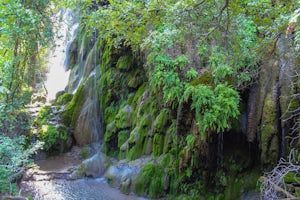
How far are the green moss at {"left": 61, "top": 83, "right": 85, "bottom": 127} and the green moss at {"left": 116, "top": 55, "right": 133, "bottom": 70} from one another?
2.42 metres

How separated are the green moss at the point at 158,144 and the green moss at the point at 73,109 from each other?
560 cm

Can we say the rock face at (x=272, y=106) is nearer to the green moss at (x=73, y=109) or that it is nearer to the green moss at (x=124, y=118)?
the green moss at (x=124, y=118)

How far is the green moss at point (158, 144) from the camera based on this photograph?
32.9 feet

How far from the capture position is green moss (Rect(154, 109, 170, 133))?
33.2 ft

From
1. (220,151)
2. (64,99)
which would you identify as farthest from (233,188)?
(64,99)

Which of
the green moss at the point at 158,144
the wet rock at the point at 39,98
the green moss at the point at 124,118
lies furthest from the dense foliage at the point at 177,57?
the wet rock at the point at 39,98

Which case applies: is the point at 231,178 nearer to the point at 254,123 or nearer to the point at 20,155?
the point at 254,123

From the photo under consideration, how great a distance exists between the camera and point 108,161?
1163 centimetres

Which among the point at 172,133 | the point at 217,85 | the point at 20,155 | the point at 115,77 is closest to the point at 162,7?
the point at 217,85

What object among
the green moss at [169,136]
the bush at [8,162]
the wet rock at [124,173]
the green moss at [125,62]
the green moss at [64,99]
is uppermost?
the green moss at [125,62]

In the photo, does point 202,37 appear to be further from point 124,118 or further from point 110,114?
point 110,114

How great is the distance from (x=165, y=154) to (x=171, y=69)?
8.79ft

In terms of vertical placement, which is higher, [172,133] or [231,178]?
[172,133]

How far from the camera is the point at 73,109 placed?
14.7m
